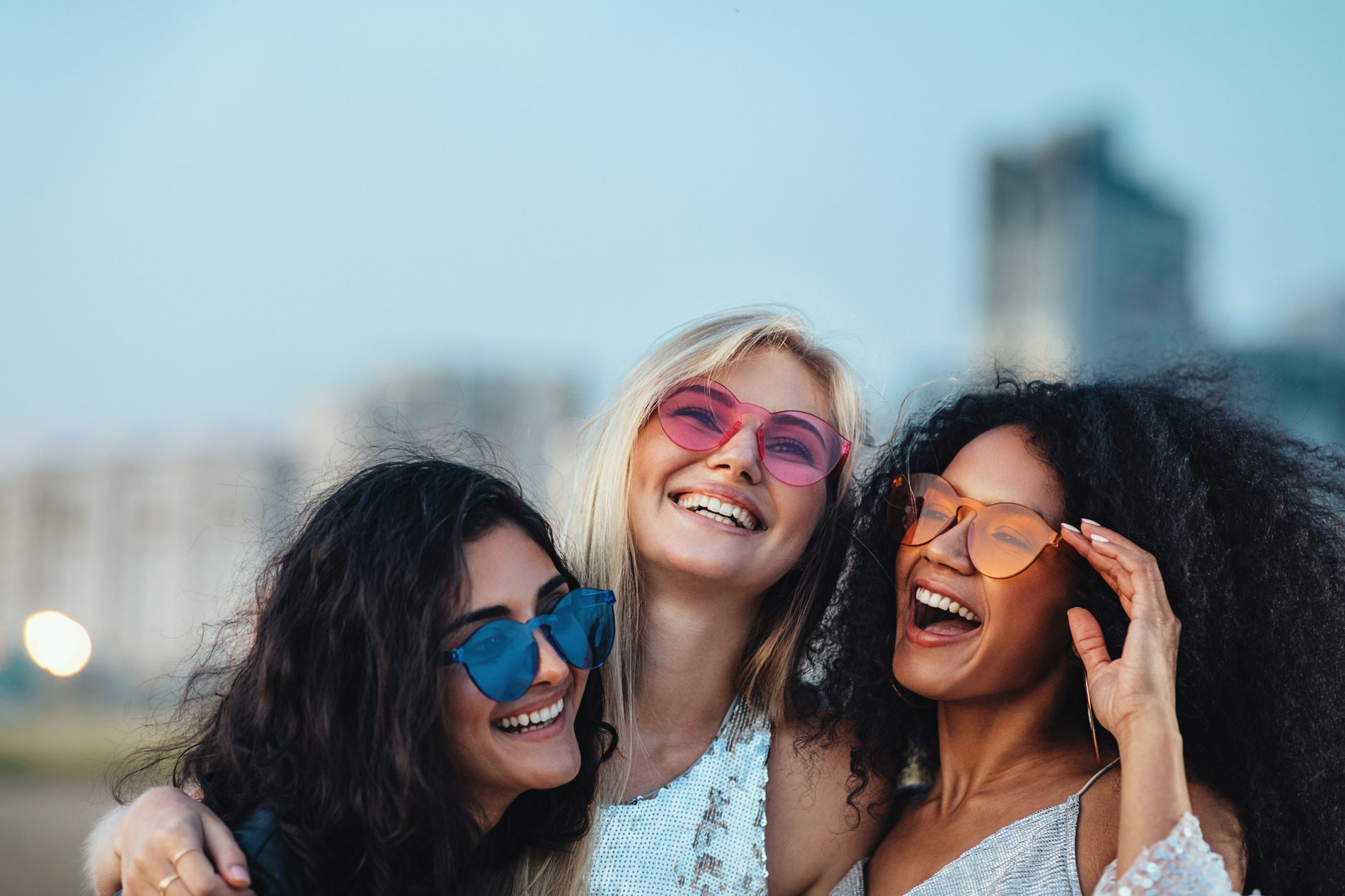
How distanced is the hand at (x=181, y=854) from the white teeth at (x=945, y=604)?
1.93 meters

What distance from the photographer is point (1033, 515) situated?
2930 millimetres

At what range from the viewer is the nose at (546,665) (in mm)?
2488

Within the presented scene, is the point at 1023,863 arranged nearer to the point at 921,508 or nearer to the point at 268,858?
the point at 921,508

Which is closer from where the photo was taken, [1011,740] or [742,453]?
[1011,740]

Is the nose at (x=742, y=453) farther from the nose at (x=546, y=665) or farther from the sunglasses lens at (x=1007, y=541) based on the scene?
the nose at (x=546, y=665)

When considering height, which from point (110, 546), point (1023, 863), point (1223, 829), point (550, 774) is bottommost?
point (110, 546)

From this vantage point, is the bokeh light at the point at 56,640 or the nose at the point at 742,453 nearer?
the nose at the point at 742,453

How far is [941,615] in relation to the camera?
3195 mm

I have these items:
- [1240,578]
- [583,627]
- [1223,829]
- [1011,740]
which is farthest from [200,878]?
[1240,578]

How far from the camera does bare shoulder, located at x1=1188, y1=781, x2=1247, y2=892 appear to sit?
2625mm

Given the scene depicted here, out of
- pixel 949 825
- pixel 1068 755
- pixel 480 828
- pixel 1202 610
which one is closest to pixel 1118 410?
pixel 1202 610

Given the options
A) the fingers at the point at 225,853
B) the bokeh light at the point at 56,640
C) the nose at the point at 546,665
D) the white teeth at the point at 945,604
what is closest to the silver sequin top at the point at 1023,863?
the white teeth at the point at 945,604

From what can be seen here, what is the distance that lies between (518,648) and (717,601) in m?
1.08

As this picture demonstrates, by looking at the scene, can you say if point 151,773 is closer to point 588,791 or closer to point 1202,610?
point 588,791
